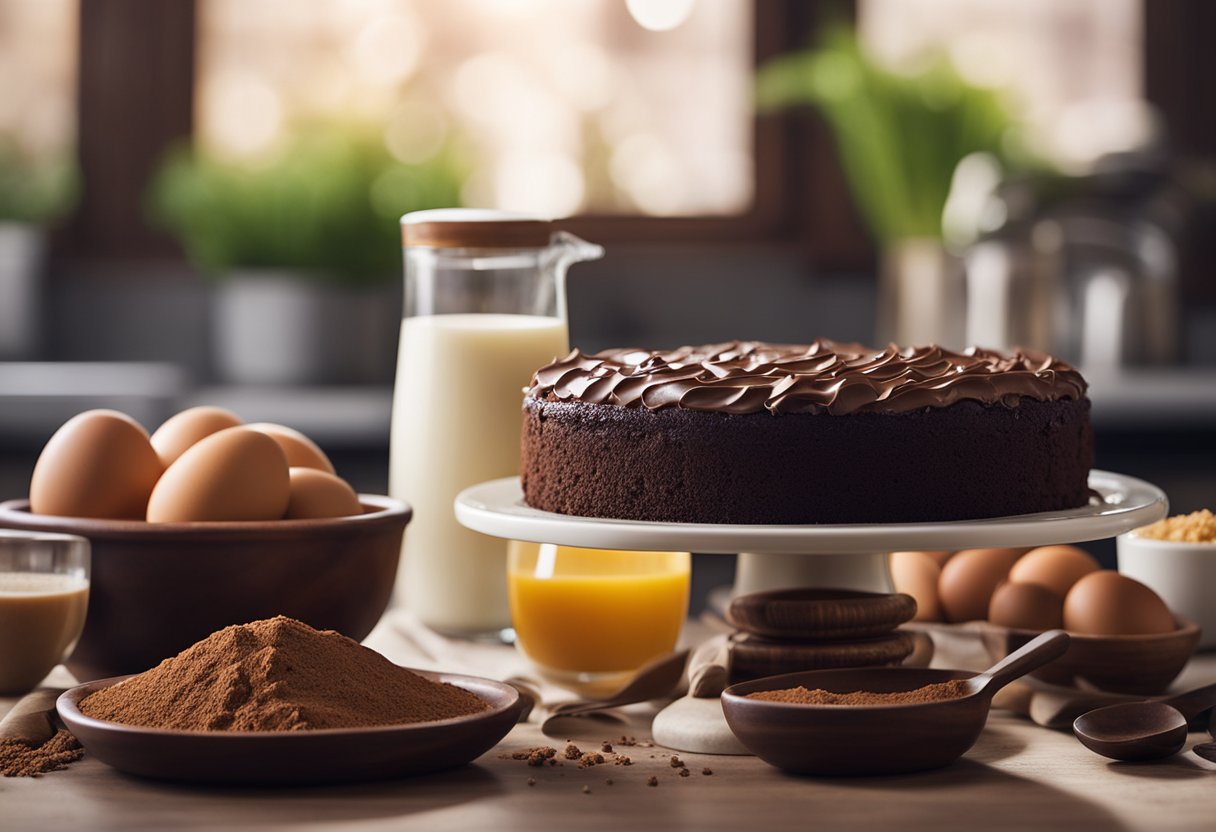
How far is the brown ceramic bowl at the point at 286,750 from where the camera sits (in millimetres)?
852

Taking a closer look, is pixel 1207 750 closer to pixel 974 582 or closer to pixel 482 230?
pixel 974 582

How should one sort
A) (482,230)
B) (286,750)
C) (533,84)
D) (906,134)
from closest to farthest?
(286,750) → (482,230) → (906,134) → (533,84)

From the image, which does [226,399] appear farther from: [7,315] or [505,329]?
[505,329]

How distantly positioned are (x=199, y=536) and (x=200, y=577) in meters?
0.03

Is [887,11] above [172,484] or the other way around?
above

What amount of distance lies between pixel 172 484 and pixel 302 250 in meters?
2.05

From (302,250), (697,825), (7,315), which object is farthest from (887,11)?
(697,825)

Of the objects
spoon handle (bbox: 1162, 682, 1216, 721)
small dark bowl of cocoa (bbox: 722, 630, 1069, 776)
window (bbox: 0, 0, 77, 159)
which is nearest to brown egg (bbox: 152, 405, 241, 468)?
small dark bowl of cocoa (bbox: 722, 630, 1069, 776)

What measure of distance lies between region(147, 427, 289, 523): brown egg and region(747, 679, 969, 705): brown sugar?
0.40 metres

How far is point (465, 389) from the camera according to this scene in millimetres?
1474

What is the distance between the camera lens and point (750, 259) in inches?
142

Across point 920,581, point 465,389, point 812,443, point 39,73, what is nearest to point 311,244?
point 39,73

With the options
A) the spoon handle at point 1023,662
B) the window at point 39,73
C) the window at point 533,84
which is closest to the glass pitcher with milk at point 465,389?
the spoon handle at point 1023,662

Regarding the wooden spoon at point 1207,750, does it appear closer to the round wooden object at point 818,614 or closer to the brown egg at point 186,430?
the round wooden object at point 818,614
